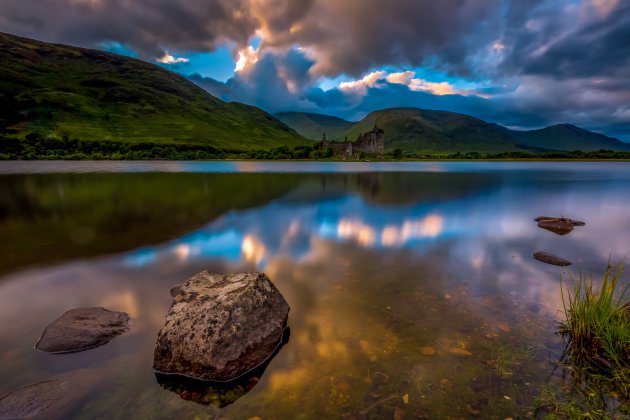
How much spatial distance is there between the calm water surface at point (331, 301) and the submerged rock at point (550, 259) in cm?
45

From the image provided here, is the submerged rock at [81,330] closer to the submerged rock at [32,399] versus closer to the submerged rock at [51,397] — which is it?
the submerged rock at [51,397]

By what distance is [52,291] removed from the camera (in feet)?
33.6

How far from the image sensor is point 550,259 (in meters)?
13.7

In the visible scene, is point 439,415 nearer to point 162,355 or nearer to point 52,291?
point 162,355

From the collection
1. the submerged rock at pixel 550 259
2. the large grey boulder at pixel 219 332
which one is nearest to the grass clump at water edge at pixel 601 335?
the submerged rock at pixel 550 259

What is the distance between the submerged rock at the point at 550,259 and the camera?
13.3 m

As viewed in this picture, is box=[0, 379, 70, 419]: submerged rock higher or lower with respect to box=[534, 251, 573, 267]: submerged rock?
higher

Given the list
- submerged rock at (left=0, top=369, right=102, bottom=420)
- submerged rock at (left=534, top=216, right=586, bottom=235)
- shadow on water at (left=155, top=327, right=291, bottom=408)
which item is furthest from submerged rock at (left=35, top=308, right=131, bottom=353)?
submerged rock at (left=534, top=216, right=586, bottom=235)

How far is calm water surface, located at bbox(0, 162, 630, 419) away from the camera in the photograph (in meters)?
5.88

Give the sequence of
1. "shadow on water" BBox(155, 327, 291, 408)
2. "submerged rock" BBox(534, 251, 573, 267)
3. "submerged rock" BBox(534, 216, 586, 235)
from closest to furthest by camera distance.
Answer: "shadow on water" BBox(155, 327, 291, 408) < "submerged rock" BBox(534, 251, 573, 267) < "submerged rock" BBox(534, 216, 586, 235)

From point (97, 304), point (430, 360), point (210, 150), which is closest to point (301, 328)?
point (430, 360)

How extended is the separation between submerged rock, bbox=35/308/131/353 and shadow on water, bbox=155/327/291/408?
2.20 m

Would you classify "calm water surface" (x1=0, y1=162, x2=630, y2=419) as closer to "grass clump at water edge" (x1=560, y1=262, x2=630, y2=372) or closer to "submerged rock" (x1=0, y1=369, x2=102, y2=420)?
"submerged rock" (x1=0, y1=369, x2=102, y2=420)

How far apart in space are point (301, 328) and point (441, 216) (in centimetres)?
1978
